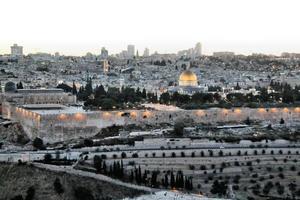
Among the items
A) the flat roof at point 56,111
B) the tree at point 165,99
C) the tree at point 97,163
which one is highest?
the tree at point 165,99

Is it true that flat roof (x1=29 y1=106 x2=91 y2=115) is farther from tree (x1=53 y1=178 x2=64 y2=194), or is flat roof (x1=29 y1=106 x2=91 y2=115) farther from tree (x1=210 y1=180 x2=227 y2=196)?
tree (x1=210 y1=180 x2=227 y2=196)

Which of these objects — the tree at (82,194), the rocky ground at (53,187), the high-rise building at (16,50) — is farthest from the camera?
the high-rise building at (16,50)

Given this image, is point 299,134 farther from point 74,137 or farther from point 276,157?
point 74,137

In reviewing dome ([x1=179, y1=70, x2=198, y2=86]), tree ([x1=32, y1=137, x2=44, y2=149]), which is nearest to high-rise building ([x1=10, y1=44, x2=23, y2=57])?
dome ([x1=179, y1=70, x2=198, y2=86])

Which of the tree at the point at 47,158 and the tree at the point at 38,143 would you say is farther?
the tree at the point at 38,143

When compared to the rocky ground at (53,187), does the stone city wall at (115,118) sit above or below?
above

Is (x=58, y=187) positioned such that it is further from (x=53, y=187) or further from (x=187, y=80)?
(x=187, y=80)

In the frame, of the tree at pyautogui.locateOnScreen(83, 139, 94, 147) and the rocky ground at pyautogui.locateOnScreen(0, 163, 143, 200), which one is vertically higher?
the tree at pyautogui.locateOnScreen(83, 139, 94, 147)

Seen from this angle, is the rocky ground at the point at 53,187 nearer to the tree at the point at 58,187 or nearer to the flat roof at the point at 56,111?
the tree at the point at 58,187

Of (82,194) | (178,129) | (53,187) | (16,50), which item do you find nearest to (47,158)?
(53,187)

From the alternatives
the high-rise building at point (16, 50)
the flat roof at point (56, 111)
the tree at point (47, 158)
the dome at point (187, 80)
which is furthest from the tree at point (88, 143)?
the high-rise building at point (16, 50)
